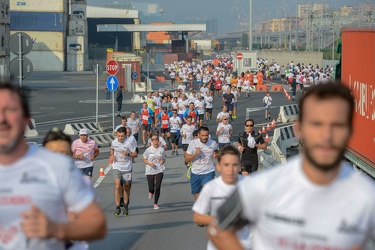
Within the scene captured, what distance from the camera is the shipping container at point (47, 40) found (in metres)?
116

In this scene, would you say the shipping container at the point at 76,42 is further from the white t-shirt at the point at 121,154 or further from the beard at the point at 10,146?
the beard at the point at 10,146

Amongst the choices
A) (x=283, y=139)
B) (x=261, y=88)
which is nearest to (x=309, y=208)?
(x=283, y=139)

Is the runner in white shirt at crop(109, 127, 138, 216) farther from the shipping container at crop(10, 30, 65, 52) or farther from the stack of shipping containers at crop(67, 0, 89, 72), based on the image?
the stack of shipping containers at crop(67, 0, 89, 72)

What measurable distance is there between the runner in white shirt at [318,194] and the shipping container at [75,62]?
383 ft

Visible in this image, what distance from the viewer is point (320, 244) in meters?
3.90

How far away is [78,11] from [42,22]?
5.24m

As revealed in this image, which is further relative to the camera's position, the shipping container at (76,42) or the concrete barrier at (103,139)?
the shipping container at (76,42)

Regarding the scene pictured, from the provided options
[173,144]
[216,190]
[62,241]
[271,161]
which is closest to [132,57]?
[173,144]

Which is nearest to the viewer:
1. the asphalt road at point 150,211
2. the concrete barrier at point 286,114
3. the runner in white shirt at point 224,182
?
the runner in white shirt at point 224,182

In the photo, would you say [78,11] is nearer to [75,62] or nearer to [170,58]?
[75,62]

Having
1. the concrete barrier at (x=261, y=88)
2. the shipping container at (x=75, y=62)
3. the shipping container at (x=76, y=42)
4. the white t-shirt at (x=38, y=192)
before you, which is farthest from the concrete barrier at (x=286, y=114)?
the shipping container at (x=75, y=62)

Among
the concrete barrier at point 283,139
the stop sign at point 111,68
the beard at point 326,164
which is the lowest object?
the concrete barrier at point 283,139

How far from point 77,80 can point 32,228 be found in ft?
302

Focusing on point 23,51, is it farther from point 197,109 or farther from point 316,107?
point 197,109
